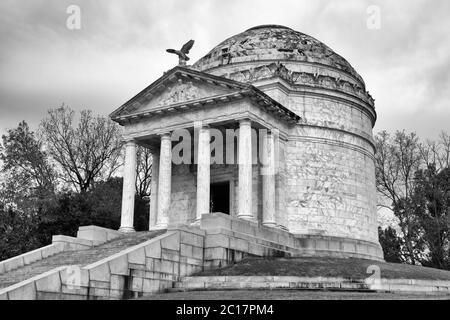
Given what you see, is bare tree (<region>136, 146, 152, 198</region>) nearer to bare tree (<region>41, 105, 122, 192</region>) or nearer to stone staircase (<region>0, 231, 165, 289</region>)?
bare tree (<region>41, 105, 122, 192</region>)

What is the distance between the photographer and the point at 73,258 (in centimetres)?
2123

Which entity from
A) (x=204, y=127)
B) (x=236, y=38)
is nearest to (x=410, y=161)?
(x=236, y=38)

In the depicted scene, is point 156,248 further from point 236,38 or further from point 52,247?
point 236,38

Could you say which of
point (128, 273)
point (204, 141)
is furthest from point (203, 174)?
point (128, 273)

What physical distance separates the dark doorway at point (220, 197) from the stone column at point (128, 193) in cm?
399

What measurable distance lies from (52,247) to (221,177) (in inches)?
362

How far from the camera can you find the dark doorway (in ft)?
94.7

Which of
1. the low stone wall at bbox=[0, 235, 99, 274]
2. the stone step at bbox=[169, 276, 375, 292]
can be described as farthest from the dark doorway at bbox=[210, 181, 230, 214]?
the stone step at bbox=[169, 276, 375, 292]

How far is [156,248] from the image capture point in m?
19.2

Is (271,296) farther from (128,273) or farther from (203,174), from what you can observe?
(203,174)

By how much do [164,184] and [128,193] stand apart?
236 centimetres

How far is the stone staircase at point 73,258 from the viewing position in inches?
758

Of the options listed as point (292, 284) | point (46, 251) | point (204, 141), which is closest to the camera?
point (292, 284)

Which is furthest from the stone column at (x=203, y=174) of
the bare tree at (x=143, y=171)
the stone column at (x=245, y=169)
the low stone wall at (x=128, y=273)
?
the bare tree at (x=143, y=171)
